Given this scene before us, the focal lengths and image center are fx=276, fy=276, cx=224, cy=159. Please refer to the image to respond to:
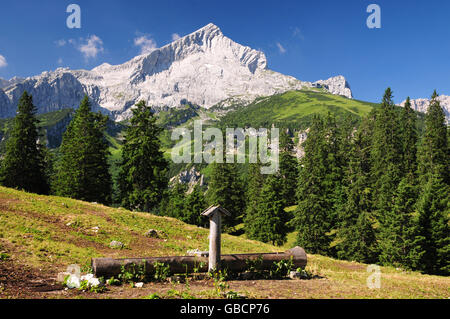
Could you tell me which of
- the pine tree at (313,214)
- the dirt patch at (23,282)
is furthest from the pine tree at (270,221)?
the dirt patch at (23,282)

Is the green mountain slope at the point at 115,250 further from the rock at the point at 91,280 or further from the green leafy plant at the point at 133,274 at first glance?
the green leafy plant at the point at 133,274

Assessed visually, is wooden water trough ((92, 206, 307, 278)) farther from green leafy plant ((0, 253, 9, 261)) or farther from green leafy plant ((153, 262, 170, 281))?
green leafy plant ((0, 253, 9, 261))

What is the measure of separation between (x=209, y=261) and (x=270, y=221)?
1426 inches

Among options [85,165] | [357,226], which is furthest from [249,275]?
[357,226]

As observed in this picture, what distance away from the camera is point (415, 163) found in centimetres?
5591

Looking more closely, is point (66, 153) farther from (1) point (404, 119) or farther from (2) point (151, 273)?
(1) point (404, 119)

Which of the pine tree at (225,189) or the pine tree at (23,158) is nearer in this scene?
the pine tree at (23,158)

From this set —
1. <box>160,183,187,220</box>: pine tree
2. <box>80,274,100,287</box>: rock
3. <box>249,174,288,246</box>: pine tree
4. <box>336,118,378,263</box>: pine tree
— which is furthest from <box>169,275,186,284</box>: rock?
<box>160,183,187,220</box>: pine tree

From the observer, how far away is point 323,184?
57562mm

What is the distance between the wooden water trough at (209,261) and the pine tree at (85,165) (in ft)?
98.6

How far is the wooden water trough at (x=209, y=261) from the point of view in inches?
424
